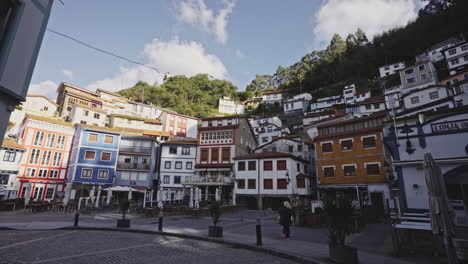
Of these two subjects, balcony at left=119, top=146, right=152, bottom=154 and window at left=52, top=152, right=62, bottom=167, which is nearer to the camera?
window at left=52, top=152, right=62, bottom=167

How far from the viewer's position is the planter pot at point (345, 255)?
264 inches

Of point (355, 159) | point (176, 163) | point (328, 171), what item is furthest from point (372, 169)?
point (176, 163)

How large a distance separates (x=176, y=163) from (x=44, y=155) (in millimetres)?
19794

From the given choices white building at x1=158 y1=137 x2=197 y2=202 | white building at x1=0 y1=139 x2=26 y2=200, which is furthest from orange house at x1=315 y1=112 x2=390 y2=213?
white building at x1=0 y1=139 x2=26 y2=200

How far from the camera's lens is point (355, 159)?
95.8ft

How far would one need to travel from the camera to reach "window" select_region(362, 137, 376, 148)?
92.9 ft

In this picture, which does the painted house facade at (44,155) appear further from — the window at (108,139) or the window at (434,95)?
the window at (434,95)

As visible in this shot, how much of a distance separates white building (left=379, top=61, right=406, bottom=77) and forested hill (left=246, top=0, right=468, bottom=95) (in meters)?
4.25

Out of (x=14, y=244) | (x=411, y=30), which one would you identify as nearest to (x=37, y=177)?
(x=14, y=244)

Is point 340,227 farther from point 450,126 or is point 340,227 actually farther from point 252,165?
point 252,165

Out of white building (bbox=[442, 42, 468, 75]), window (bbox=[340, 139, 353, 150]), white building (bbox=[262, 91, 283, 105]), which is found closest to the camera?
window (bbox=[340, 139, 353, 150])

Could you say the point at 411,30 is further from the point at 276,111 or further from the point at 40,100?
the point at 40,100

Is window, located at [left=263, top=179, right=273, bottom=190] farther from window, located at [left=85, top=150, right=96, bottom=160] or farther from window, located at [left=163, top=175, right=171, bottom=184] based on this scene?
window, located at [left=85, top=150, right=96, bottom=160]

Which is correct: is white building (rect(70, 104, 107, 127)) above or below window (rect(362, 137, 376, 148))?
above
